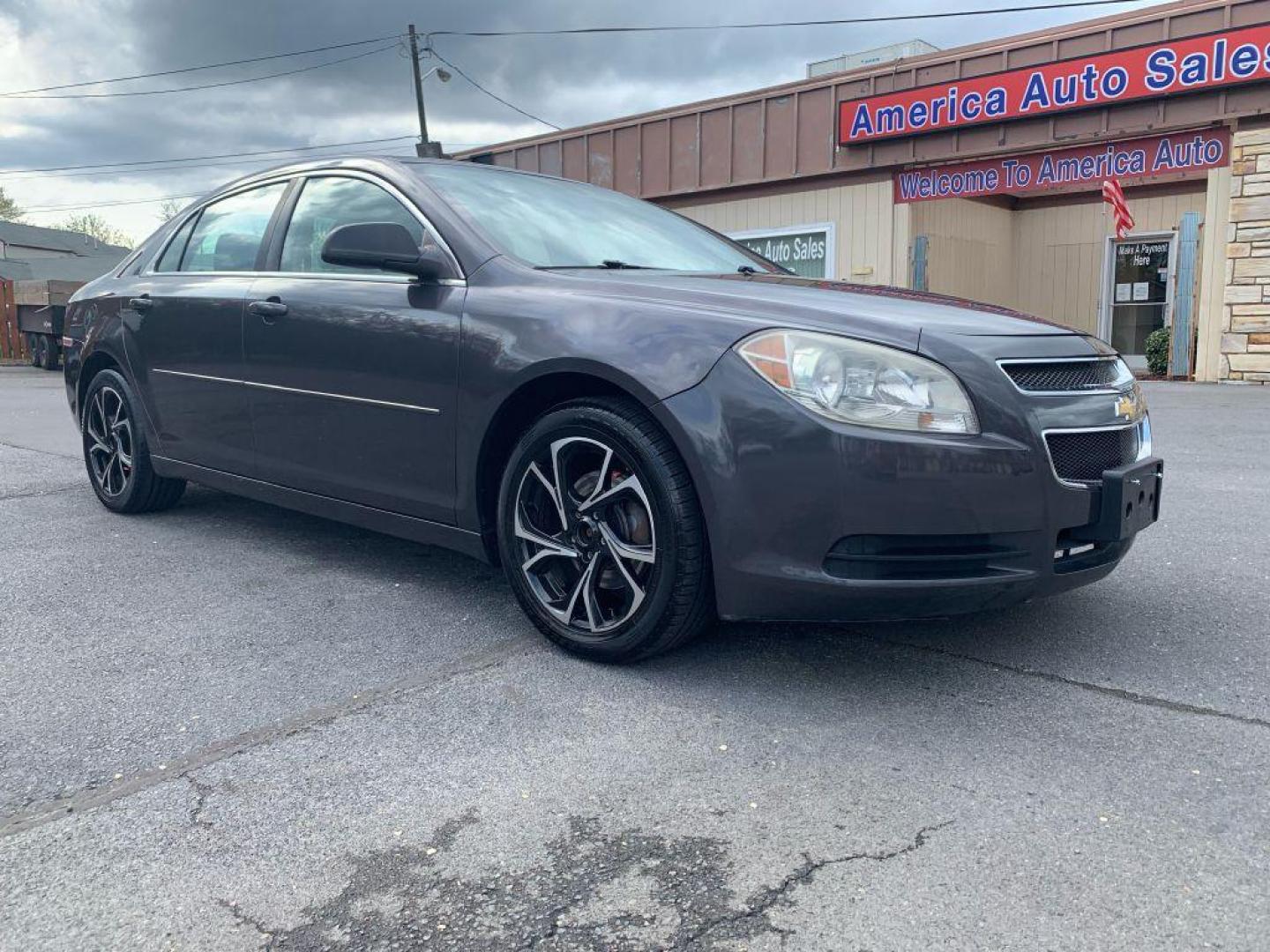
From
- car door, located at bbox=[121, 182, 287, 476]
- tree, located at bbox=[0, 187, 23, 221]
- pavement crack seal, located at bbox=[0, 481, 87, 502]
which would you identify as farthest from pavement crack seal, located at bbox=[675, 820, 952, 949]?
tree, located at bbox=[0, 187, 23, 221]

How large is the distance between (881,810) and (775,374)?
1060mm

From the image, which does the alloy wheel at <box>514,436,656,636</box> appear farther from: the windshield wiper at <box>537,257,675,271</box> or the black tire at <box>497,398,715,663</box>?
the windshield wiper at <box>537,257,675,271</box>

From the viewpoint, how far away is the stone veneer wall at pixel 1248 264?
12406 millimetres

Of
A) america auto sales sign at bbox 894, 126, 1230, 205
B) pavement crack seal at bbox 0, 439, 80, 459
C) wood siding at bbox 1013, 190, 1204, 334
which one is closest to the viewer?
pavement crack seal at bbox 0, 439, 80, 459

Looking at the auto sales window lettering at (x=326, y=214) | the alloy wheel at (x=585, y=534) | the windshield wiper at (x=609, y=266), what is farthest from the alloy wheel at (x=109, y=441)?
the alloy wheel at (x=585, y=534)

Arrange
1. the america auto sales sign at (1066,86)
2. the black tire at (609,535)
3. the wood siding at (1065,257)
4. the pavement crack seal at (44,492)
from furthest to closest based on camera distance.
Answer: the wood siding at (1065,257), the america auto sales sign at (1066,86), the pavement crack seal at (44,492), the black tire at (609,535)

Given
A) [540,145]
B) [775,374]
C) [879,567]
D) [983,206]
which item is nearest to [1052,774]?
[879,567]

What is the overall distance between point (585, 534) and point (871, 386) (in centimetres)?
93

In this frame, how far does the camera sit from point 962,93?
1395 centimetres

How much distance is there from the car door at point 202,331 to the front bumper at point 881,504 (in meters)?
2.24

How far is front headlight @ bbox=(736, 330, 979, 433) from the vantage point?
8.59 ft

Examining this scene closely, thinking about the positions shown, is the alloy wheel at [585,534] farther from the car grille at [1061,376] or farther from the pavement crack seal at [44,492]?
the pavement crack seal at [44,492]

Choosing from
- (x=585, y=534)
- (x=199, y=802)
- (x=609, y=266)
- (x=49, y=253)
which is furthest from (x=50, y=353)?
(x=49, y=253)

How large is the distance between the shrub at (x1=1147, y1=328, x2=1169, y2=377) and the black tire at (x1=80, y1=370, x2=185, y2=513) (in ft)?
43.7
